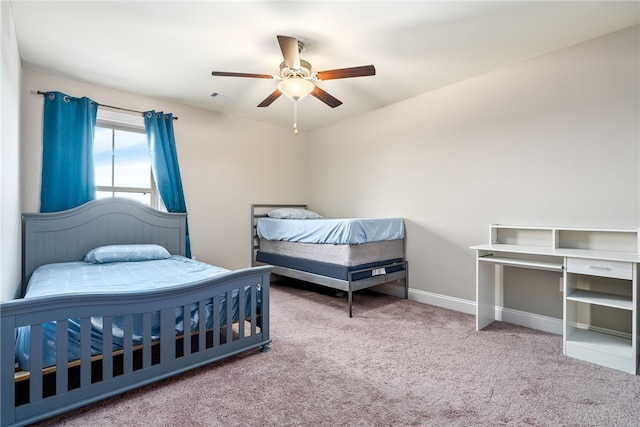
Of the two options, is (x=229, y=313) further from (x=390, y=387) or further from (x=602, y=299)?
(x=602, y=299)

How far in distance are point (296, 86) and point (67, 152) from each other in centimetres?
250

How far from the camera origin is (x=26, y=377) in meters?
1.51

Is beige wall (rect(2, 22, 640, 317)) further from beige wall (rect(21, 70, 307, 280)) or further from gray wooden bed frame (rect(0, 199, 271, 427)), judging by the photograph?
gray wooden bed frame (rect(0, 199, 271, 427))

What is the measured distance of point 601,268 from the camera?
209 centimetres

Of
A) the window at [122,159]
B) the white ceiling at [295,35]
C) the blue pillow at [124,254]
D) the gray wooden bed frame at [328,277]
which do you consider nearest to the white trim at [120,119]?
the window at [122,159]

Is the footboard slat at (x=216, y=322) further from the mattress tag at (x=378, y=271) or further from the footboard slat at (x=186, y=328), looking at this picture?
the mattress tag at (x=378, y=271)

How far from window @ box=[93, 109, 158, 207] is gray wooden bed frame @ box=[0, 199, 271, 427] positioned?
0.66 meters

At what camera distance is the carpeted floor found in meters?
1.55

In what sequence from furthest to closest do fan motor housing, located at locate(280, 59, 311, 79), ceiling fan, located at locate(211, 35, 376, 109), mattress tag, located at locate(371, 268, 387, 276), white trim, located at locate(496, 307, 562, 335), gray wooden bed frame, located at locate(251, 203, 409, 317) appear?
mattress tag, located at locate(371, 268, 387, 276)
gray wooden bed frame, located at locate(251, 203, 409, 317)
white trim, located at locate(496, 307, 562, 335)
fan motor housing, located at locate(280, 59, 311, 79)
ceiling fan, located at locate(211, 35, 376, 109)

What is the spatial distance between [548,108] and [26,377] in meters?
4.07

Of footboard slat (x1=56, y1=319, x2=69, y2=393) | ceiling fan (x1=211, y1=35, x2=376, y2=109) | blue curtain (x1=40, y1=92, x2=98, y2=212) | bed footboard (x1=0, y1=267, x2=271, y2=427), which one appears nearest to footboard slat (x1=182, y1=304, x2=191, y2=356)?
bed footboard (x1=0, y1=267, x2=271, y2=427)

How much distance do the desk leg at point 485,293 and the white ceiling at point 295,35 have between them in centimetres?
183

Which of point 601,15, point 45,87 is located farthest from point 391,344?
point 45,87

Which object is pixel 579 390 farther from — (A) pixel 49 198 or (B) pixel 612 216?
(A) pixel 49 198
